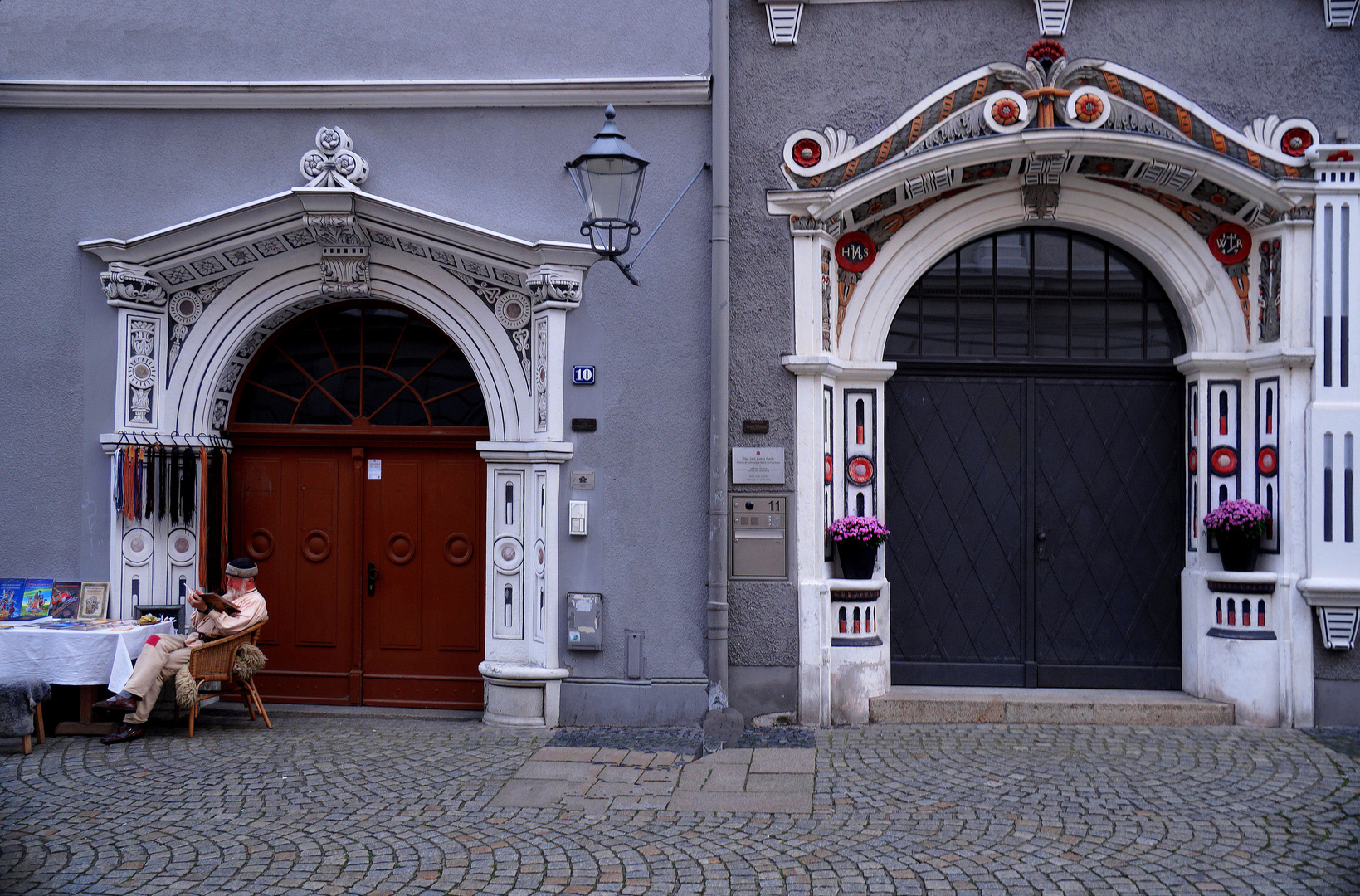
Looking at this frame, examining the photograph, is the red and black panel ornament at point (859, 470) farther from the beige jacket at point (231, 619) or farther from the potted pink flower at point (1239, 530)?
the beige jacket at point (231, 619)

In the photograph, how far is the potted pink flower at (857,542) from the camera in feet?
21.9

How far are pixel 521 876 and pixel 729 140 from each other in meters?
4.71

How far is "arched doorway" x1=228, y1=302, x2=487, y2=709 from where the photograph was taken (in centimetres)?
724

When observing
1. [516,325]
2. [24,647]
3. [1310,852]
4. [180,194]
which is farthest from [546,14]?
[1310,852]

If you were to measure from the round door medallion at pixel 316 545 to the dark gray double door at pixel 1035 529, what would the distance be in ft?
13.6

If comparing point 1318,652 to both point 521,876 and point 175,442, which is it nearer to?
point 521,876

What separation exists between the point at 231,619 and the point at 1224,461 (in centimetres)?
678

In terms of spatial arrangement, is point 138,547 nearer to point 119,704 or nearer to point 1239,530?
Result: point 119,704

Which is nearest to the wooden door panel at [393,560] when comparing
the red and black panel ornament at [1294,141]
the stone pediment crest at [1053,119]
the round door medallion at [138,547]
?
the round door medallion at [138,547]

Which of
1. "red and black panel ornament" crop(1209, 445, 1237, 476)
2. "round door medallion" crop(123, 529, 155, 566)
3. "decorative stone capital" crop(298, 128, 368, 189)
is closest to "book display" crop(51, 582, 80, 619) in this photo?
"round door medallion" crop(123, 529, 155, 566)

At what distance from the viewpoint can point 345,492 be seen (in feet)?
24.1

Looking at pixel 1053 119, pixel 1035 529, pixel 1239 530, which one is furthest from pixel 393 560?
pixel 1239 530

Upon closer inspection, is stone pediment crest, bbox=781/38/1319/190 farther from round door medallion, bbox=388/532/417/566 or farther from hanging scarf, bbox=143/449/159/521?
hanging scarf, bbox=143/449/159/521

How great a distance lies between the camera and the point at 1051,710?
21.8ft
